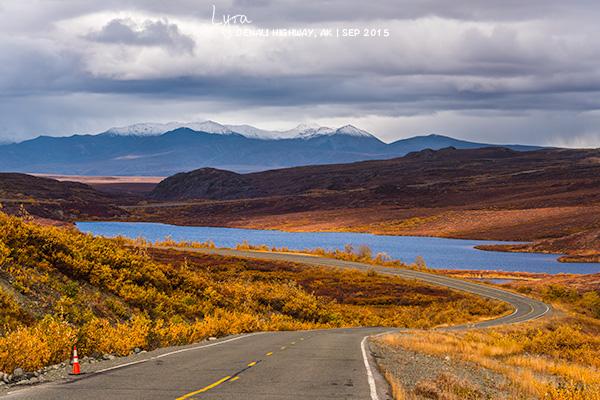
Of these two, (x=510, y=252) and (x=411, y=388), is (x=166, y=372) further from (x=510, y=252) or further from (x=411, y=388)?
(x=510, y=252)

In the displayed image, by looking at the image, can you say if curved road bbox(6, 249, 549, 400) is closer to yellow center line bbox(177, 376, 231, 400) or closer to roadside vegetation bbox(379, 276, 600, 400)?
yellow center line bbox(177, 376, 231, 400)

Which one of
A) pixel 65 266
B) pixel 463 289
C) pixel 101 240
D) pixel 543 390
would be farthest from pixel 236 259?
pixel 543 390

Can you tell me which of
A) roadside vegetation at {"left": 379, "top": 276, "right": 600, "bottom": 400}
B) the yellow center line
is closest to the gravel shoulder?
the yellow center line

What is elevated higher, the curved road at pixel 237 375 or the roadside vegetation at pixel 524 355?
the curved road at pixel 237 375

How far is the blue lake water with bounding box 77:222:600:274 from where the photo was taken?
97.9 m

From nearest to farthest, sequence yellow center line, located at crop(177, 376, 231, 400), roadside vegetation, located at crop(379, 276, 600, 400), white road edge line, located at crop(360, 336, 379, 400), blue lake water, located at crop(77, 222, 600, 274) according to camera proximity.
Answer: yellow center line, located at crop(177, 376, 231, 400) < white road edge line, located at crop(360, 336, 379, 400) < roadside vegetation, located at crop(379, 276, 600, 400) < blue lake water, located at crop(77, 222, 600, 274)

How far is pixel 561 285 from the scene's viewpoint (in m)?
66.2

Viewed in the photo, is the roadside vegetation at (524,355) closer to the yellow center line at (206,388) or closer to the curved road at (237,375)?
the curved road at (237,375)

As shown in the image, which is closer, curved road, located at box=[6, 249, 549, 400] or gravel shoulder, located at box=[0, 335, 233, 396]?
curved road, located at box=[6, 249, 549, 400]

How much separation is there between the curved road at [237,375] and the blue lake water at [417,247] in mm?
62887

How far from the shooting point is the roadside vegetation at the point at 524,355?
45.9 feet

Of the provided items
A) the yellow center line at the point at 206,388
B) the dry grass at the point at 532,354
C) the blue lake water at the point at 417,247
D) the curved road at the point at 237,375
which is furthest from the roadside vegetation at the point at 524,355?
the blue lake water at the point at 417,247

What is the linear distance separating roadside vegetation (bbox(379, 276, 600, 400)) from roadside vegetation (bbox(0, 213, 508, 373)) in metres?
7.08

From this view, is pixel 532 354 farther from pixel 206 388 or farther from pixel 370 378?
pixel 206 388
